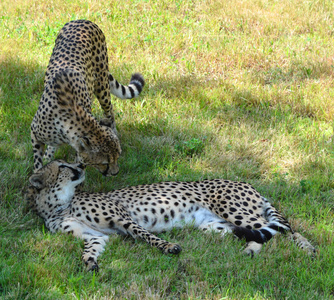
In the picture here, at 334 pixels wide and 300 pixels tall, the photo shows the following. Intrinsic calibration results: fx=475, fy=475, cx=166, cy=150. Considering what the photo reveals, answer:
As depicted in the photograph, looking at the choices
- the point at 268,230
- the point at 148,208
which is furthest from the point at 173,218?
the point at 268,230

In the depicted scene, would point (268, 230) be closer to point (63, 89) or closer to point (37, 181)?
point (37, 181)

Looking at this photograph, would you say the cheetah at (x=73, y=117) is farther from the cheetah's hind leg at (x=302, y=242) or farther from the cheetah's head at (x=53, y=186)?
the cheetah's hind leg at (x=302, y=242)

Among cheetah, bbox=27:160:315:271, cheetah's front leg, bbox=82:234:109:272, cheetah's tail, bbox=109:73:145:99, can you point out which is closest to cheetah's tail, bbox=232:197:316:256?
cheetah, bbox=27:160:315:271

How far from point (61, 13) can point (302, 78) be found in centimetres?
353

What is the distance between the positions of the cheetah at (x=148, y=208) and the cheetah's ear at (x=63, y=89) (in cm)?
52

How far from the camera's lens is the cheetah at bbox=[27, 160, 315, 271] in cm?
354

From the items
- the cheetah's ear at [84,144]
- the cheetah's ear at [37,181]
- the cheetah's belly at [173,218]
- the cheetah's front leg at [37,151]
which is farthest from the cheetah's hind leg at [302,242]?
the cheetah's front leg at [37,151]

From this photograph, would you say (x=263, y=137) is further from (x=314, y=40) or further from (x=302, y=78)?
(x=314, y=40)

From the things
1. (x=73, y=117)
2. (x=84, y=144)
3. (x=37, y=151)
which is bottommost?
(x=37, y=151)

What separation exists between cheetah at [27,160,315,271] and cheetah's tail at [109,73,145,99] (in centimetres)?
136

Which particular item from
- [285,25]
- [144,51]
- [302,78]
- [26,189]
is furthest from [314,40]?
[26,189]

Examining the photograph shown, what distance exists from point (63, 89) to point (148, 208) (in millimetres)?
1223

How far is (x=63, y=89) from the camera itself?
156 inches

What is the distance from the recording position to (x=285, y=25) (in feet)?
22.5
